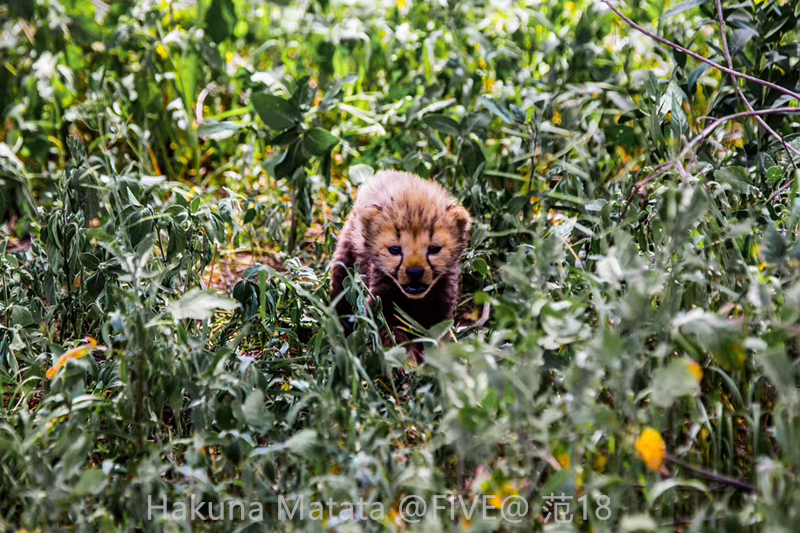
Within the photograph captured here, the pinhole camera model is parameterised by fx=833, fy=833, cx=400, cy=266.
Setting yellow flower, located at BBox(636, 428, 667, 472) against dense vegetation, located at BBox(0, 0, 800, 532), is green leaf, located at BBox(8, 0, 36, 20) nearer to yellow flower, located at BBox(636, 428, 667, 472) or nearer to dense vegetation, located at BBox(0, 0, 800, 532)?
dense vegetation, located at BBox(0, 0, 800, 532)

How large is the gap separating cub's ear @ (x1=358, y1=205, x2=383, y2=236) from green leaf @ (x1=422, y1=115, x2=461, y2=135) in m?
0.73

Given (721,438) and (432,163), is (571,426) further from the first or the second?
(432,163)

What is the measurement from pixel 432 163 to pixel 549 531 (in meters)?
2.92

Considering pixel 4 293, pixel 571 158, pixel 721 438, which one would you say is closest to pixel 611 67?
pixel 571 158

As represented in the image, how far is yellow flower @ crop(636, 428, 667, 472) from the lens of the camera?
7.24 ft

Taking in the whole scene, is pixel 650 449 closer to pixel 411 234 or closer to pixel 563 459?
pixel 563 459

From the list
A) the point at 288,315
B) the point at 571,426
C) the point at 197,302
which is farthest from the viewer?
the point at 288,315

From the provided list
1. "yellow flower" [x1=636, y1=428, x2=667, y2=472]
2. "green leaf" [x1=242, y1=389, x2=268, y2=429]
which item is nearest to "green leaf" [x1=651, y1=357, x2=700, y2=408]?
"yellow flower" [x1=636, y1=428, x2=667, y2=472]

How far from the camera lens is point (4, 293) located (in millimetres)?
3604

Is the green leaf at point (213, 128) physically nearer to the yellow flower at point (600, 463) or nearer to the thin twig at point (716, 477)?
the yellow flower at point (600, 463)

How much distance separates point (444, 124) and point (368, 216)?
821mm

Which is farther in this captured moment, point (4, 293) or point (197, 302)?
point (4, 293)

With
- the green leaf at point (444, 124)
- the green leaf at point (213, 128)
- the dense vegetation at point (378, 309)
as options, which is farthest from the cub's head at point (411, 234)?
the green leaf at point (213, 128)

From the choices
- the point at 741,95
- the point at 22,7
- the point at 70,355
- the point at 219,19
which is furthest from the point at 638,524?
the point at 22,7
